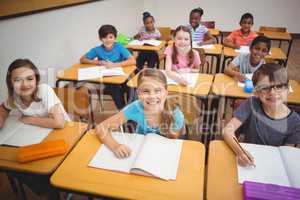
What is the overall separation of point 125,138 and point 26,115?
0.76 meters

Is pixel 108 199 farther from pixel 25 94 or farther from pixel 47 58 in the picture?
pixel 47 58

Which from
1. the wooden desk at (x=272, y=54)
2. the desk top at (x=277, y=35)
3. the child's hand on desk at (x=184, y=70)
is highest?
the desk top at (x=277, y=35)

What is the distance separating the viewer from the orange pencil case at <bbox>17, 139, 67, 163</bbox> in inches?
47.2

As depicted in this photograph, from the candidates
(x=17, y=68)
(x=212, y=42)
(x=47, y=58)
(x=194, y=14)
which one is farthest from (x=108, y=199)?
(x=194, y=14)

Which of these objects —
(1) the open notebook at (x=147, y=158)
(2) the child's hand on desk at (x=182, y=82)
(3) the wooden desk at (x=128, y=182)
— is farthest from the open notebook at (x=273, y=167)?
(2) the child's hand on desk at (x=182, y=82)

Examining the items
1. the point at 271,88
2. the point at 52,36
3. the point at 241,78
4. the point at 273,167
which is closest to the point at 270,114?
the point at 271,88

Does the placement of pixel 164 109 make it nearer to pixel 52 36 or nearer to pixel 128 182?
pixel 128 182

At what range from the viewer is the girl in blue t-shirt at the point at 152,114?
1.49m

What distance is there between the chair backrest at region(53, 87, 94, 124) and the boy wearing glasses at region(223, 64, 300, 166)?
3.62 feet

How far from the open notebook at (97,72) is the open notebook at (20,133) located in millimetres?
913

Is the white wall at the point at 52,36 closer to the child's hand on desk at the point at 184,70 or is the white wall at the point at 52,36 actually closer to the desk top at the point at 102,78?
Answer: the desk top at the point at 102,78

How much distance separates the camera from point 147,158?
1.16 meters

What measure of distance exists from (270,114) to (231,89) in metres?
0.65

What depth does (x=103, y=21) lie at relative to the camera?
438 cm
